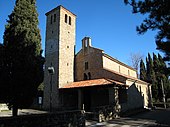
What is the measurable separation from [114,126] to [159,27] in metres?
8.29

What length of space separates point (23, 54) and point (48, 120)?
16.7ft

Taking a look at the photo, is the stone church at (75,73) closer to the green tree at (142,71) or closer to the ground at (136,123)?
the ground at (136,123)

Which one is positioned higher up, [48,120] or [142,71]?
[142,71]

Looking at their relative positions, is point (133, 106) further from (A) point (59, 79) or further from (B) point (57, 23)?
(B) point (57, 23)

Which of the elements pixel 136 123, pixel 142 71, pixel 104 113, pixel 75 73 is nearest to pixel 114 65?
pixel 75 73

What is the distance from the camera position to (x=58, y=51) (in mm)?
28875

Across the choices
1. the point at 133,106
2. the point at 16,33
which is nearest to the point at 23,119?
the point at 16,33

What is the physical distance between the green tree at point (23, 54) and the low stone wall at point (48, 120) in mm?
2930

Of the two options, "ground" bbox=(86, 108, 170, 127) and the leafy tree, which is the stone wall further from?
the leafy tree

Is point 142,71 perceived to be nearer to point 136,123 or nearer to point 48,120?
point 136,123

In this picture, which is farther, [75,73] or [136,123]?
[75,73]

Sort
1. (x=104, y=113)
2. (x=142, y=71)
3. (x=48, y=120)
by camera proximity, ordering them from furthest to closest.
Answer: (x=142, y=71), (x=104, y=113), (x=48, y=120)

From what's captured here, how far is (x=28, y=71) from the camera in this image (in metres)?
12.0

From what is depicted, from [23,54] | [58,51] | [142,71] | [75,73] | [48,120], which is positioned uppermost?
[58,51]
